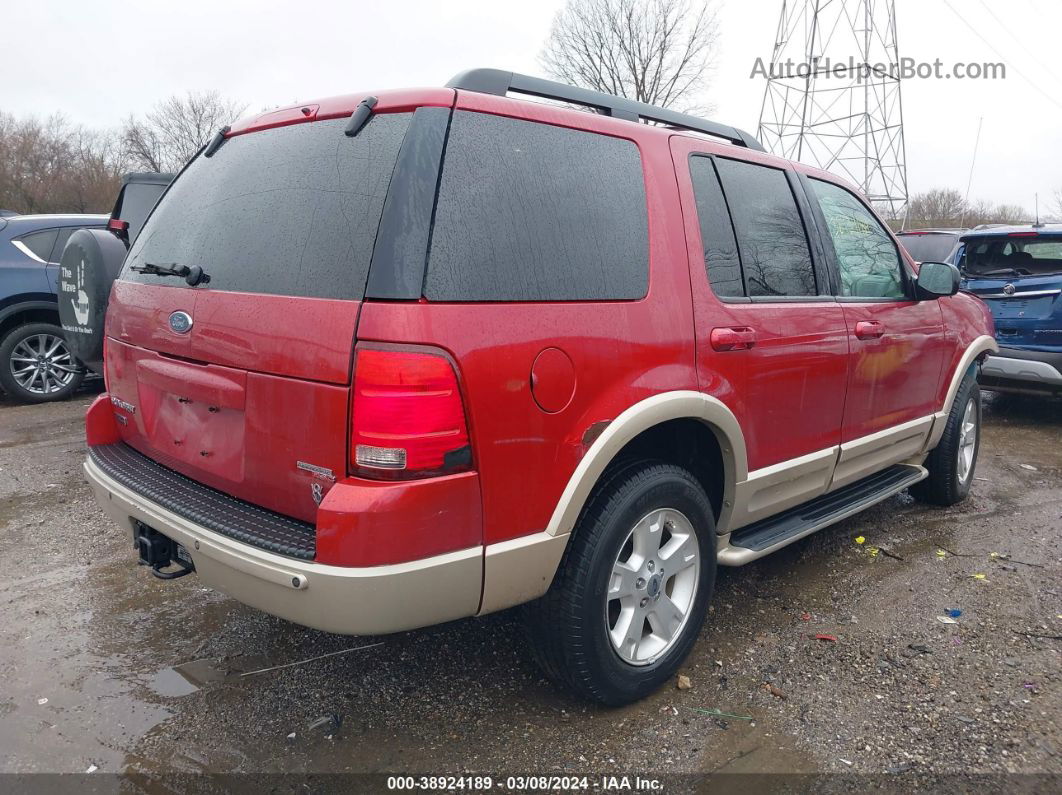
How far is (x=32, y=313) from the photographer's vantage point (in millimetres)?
7164

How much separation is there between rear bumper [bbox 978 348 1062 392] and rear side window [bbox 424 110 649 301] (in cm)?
535

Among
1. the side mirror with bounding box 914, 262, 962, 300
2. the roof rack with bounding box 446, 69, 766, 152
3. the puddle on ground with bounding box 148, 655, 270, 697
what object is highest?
the roof rack with bounding box 446, 69, 766, 152

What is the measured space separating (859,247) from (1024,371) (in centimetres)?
399

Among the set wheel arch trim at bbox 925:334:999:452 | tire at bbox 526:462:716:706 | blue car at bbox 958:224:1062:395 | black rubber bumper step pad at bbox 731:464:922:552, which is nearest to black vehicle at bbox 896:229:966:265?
blue car at bbox 958:224:1062:395

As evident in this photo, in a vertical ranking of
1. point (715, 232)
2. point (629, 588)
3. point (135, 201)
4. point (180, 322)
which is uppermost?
point (135, 201)

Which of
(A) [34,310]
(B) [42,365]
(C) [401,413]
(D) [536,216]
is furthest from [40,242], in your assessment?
(C) [401,413]

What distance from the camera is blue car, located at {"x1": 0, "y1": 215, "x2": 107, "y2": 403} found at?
696 cm

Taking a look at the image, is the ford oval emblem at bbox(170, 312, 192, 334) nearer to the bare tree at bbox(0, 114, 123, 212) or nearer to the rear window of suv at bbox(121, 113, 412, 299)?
the rear window of suv at bbox(121, 113, 412, 299)

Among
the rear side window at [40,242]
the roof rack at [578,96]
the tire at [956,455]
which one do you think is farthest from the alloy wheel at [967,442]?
the rear side window at [40,242]

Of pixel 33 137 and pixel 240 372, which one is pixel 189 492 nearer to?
pixel 240 372

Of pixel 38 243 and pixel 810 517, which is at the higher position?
pixel 38 243

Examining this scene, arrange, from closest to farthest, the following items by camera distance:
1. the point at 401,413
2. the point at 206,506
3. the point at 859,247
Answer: the point at 401,413 → the point at 206,506 → the point at 859,247

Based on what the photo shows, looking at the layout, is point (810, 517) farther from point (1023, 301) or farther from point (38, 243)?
point (38, 243)

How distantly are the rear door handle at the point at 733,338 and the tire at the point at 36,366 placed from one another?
6658 millimetres
